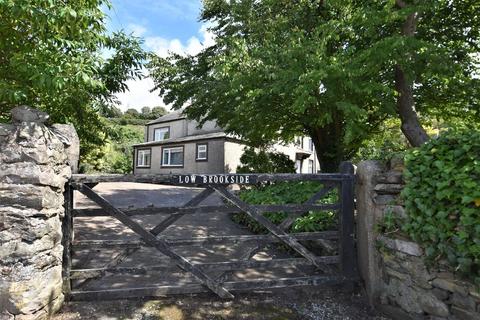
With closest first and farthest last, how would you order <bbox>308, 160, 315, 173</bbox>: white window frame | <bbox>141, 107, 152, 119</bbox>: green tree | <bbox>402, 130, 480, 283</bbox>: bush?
<bbox>402, 130, 480, 283</bbox>: bush → <bbox>308, 160, 315, 173</bbox>: white window frame → <bbox>141, 107, 152, 119</bbox>: green tree

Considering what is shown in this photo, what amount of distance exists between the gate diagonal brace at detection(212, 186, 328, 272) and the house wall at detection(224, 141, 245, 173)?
57.3ft

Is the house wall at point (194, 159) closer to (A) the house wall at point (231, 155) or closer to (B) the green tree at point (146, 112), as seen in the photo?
(A) the house wall at point (231, 155)

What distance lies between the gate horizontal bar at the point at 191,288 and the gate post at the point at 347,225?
155 millimetres

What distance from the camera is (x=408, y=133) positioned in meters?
9.12

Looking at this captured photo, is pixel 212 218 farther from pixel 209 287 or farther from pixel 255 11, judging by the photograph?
pixel 255 11

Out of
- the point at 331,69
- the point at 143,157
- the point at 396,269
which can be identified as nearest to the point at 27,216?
the point at 396,269

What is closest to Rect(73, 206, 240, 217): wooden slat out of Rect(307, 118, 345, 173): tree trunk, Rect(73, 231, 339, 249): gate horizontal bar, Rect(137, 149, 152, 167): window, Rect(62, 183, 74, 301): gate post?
Rect(62, 183, 74, 301): gate post

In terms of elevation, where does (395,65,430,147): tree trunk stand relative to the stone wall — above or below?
above

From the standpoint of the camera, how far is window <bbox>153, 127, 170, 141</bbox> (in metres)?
29.6

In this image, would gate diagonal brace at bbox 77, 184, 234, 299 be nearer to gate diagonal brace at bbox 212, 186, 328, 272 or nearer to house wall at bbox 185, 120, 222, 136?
gate diagonal brace at bbox 212, 186, 328, 272

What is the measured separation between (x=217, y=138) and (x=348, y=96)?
48.5ft

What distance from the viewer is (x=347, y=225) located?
4.74m

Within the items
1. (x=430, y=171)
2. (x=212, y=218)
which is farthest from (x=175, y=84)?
(x=430, y=171)

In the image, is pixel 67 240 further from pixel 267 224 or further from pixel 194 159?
pixel 194 159
